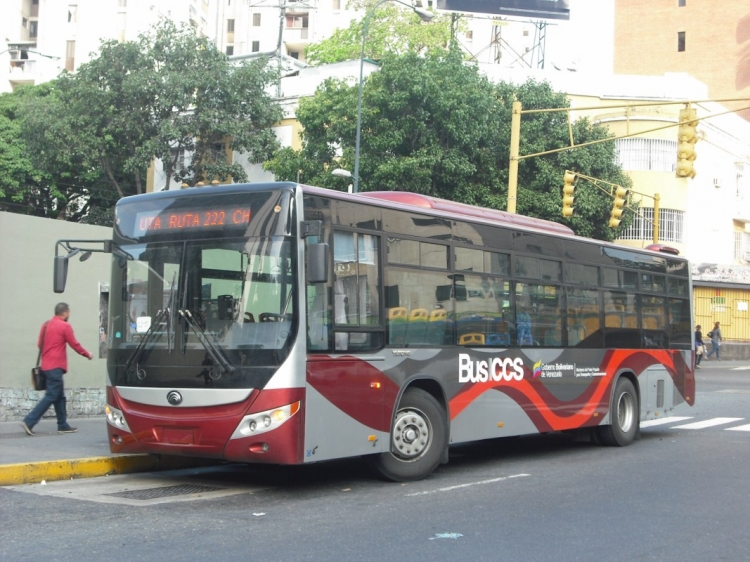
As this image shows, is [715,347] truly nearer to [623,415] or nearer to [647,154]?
[647,154]

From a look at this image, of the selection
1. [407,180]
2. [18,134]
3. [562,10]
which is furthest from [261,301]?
[562,10]

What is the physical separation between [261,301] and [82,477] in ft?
9.89

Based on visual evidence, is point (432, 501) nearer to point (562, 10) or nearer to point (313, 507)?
point (313, 507)

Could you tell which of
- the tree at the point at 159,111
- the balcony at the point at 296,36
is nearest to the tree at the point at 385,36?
the tree at the point at 159,111

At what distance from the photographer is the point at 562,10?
2026 inches

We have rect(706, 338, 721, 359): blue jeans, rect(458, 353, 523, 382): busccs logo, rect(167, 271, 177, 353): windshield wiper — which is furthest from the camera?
rect(706, 338, 721, 359): blue jeans

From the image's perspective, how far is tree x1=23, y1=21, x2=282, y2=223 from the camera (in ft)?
122

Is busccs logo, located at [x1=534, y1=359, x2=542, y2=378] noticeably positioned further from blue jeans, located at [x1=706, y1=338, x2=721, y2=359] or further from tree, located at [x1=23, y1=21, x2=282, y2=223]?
blue jeans, located at [x1=706, y1=338, x2=721, y2=359]

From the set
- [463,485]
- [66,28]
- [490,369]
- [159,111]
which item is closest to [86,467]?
[463,485]

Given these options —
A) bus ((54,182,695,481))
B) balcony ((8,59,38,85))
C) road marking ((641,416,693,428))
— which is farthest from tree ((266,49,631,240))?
balcony ((8,59,38,85))

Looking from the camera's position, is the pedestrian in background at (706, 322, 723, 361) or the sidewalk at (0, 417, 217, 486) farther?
the pedestrian in background at (706, 322, 723, 361)

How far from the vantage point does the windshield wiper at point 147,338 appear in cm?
938

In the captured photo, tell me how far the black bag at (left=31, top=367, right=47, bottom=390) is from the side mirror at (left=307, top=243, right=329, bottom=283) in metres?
5.40

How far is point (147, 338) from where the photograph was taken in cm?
948
